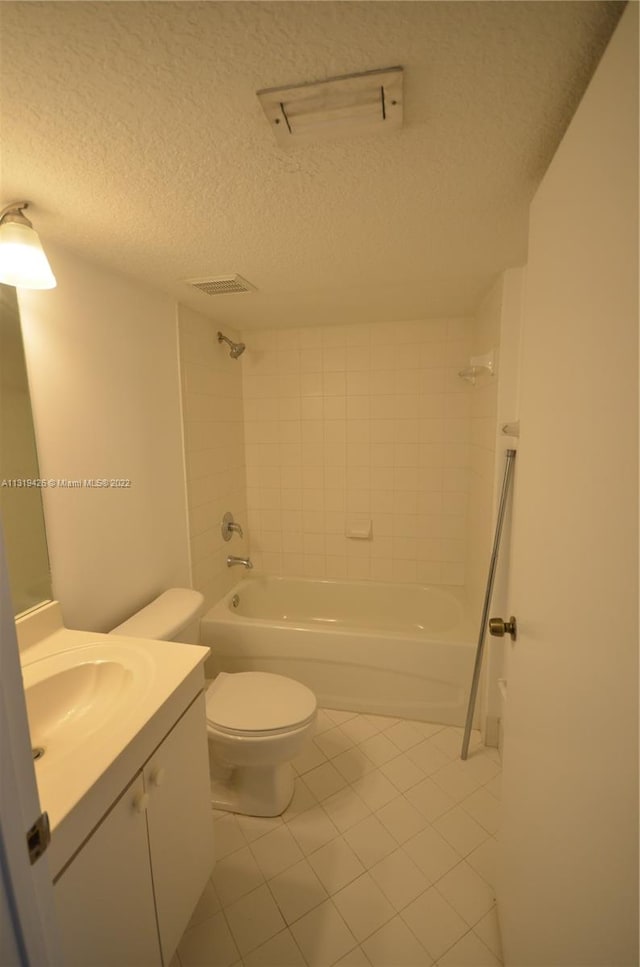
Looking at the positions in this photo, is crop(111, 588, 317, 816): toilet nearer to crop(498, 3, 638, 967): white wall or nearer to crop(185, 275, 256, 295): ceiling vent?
crop(498, 3, 638, 967): white wall

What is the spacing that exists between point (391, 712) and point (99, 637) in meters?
1.58

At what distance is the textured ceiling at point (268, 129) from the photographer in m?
0.61

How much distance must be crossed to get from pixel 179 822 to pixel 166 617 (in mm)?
740

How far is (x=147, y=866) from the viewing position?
92 cm

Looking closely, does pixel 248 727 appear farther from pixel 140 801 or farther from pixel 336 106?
pixel 336 106

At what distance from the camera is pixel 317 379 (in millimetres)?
2756

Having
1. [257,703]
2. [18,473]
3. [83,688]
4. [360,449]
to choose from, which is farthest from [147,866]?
[360,449]

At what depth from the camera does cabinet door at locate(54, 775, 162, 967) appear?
2.34 ft

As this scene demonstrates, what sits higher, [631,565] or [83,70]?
[83,70]

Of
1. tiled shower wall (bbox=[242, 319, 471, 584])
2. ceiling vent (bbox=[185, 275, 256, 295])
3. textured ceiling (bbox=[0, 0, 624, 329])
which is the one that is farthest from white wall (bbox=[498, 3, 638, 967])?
tiled shower wall (bbox=[242, 319, 471, 584])

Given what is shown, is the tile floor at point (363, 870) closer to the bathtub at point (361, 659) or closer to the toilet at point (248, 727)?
the toilet at point (248, 727)

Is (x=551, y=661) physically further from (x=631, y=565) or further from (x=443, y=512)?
(x=443, y=512)

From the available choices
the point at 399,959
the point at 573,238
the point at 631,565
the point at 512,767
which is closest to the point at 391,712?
the point at 399,959

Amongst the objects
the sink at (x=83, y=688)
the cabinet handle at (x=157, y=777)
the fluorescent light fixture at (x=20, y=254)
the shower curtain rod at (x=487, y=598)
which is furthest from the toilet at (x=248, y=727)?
the fluorescent light fixture at (x=20, y=254)
